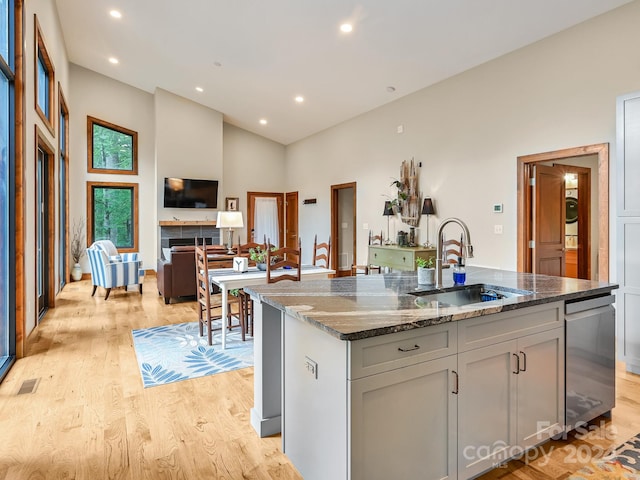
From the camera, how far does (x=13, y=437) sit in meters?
2.31

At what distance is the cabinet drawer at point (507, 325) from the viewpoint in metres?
1.78

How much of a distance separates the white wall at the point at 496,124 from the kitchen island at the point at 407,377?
2.58 metres

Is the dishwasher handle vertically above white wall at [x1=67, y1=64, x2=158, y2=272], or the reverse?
white wall at [x1=67, y1=64, x2=158, y2=272]

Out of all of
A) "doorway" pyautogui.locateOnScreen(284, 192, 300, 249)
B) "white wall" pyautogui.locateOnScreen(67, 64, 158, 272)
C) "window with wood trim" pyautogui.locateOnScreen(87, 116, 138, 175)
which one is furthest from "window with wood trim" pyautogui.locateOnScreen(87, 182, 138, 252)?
"doorway" pyautogui.locateOnScreen(284, 192, 300, 249)

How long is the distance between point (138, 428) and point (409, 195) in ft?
16.1

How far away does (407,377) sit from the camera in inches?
63.2

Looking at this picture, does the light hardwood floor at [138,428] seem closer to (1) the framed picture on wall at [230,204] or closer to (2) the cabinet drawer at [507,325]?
(2) the cabinet drawer at [507,325]

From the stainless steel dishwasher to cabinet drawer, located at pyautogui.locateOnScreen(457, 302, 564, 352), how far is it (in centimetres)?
15

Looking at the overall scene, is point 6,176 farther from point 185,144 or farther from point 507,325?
point 185,144

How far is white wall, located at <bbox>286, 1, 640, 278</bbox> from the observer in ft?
12.7

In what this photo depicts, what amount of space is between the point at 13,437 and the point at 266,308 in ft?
5.50

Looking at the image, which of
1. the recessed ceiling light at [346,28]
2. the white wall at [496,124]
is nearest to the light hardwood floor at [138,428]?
the white wall at [496,124]

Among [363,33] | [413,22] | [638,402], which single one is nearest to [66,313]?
[363,33]

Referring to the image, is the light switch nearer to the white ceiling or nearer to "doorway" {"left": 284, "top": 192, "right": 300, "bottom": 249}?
the white ceiling
